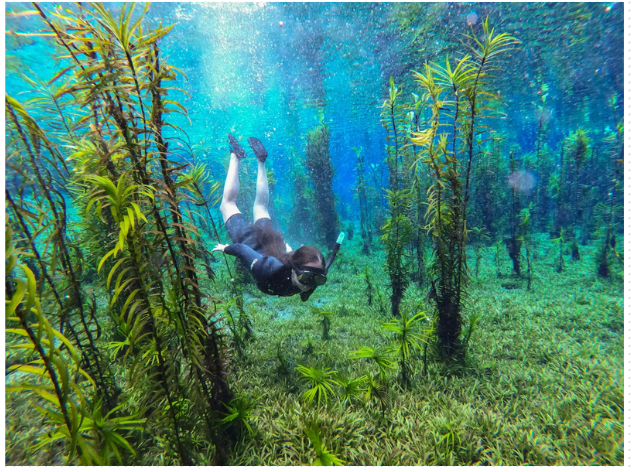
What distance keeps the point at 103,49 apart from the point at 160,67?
34 cm

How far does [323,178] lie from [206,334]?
38.6 ft

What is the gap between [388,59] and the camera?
1294 cm

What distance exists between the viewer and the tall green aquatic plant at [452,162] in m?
2.91

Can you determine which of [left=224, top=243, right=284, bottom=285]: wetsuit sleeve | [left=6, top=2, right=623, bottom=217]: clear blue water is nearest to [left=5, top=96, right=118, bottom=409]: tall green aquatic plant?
[left=224, top=243, right=284, bottom=285]: wetsuit sleeve

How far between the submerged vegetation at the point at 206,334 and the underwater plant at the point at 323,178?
726cm

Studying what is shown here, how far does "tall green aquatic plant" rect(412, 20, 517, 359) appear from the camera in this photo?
2.91 m

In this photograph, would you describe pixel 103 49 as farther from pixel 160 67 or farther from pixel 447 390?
pixel 447 390

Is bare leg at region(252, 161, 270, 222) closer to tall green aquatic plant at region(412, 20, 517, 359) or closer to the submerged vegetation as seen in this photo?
the submerged vegetation

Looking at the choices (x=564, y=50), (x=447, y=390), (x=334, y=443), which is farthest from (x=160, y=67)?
(x=564, y=50)

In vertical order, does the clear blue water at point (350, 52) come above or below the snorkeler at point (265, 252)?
above

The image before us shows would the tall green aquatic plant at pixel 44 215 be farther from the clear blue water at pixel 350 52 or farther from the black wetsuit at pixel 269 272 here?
the clear blue water at pixel 350 52

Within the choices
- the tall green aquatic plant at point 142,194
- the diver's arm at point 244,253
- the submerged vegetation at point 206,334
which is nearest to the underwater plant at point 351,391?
the submerged vegetation at point 206,334

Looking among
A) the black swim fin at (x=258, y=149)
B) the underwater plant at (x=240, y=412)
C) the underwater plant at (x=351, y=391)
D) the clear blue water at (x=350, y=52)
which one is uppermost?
the clear blue water at (x=350, y=52)

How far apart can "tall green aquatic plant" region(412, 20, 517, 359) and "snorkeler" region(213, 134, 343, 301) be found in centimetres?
190
